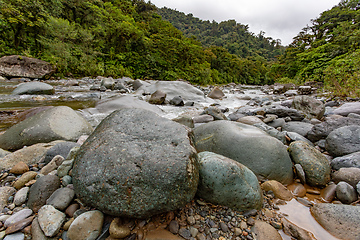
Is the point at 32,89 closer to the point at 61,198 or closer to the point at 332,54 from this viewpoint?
the point at 61,198

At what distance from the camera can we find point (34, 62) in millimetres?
10086

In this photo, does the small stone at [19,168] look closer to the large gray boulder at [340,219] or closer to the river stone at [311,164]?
the large gray boulder at [340,219]

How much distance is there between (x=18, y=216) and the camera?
1229mm

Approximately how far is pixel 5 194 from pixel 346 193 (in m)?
3.25

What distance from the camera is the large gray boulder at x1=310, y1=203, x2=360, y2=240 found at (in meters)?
1.36

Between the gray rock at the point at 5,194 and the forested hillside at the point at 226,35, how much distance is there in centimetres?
7101

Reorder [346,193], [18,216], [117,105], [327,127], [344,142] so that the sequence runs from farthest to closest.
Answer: [117,105]
[327,127]
[344,142]
[346,193]
[18,216]

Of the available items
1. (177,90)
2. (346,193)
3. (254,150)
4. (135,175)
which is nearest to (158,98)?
(177,90)

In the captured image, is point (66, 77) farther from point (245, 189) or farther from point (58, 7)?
point (245, 189)

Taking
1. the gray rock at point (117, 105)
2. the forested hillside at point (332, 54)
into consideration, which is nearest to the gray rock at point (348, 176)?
the gray rock at point (117, 105)

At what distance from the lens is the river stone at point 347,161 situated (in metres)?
2.04

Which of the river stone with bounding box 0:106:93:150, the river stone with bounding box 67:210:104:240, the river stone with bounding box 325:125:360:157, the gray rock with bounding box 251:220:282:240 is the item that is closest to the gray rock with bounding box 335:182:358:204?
the river stone with bounding box 325:125:360:157

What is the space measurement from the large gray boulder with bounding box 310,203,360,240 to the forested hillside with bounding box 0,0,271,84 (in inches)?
586

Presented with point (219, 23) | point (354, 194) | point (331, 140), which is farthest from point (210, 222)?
point (219, 23)
